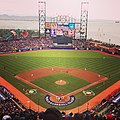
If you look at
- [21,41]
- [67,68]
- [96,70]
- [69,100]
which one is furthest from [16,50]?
[69,100]

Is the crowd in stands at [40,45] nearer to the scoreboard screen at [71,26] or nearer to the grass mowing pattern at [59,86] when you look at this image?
the scoreboard screen at [71,26]

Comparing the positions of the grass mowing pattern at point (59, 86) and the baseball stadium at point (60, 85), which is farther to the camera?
the grass mowing pattern at point (59, 86)

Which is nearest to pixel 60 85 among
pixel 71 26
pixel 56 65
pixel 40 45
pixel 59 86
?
pixel 59 86

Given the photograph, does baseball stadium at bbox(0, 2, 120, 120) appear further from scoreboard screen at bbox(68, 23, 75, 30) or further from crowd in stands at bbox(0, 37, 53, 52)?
scoreboard screen at bbox(68, 23, 75, 30)

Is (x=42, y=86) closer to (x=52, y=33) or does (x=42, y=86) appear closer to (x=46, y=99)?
(x=46, y=99)

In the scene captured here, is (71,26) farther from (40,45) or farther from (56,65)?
(56,65)

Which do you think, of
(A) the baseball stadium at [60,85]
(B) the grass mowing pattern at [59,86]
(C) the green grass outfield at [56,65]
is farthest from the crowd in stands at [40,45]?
(B) the grass mowing pattern at [59,86]

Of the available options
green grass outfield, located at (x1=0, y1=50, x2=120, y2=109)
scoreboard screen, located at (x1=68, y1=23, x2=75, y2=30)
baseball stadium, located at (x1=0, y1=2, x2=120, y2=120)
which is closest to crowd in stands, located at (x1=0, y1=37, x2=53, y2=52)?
baseball stadium, located at (x1=0, y1=2, x2=120, y2=120)

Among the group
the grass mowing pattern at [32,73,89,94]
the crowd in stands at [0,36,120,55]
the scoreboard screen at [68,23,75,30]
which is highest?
the scoreboard screen at [68,23,75,30]

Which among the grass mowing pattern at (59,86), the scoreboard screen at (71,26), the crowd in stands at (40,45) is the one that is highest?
the scoreboard screen at (71,26)
